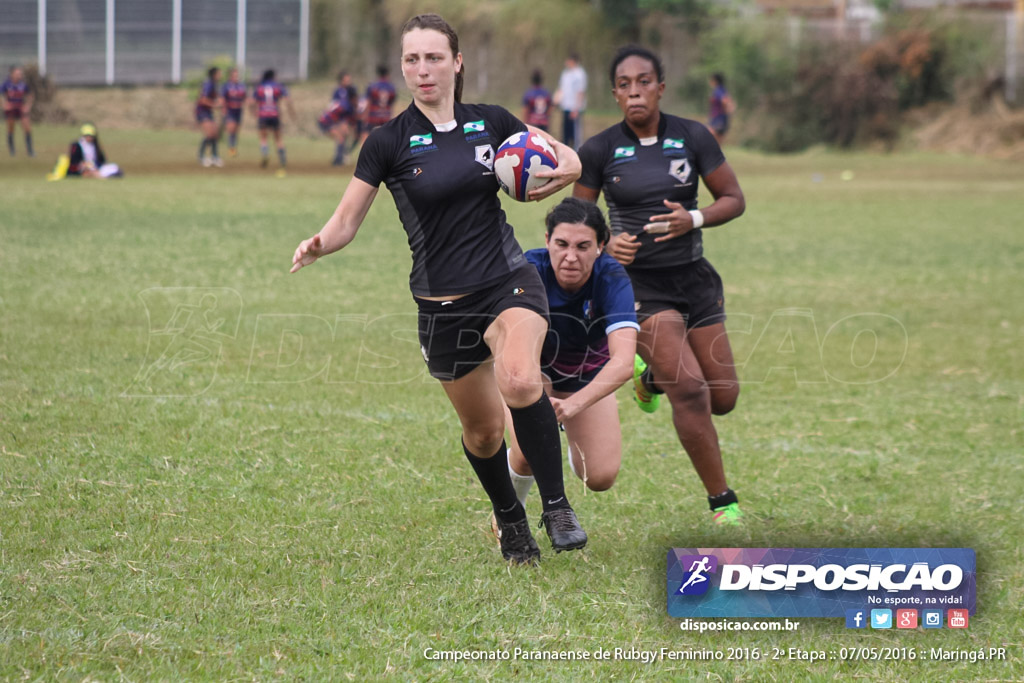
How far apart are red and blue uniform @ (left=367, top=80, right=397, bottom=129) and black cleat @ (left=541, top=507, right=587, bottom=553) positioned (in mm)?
24343

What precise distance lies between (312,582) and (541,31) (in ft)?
151

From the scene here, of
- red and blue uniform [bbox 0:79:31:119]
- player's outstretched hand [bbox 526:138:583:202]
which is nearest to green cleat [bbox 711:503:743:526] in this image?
player's outstretched hand [bbox 526:138:583:202]

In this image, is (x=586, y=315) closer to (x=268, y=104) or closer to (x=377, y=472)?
(x=377, y=472)

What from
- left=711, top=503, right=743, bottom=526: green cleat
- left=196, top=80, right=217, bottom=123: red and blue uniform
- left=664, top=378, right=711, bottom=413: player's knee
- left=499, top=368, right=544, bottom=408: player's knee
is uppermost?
left=196, top=80, right=217, bottom=123: red and blue uniform

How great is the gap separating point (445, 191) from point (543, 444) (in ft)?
3.82

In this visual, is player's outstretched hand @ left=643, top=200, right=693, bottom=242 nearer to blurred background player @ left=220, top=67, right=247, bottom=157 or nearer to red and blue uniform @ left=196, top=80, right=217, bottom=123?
red and blue uniform @ left=196, top=80, right=217, bottom=123

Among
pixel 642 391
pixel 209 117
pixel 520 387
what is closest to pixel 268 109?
pixel 209 117

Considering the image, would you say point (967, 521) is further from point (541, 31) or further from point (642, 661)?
point (541, 31)

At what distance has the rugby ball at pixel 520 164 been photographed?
5.07m

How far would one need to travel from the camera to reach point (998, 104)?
119ft

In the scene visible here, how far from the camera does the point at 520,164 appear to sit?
199 inches

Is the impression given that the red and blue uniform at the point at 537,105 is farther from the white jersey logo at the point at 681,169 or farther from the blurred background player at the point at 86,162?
the white jersey logo at the point at 681,169

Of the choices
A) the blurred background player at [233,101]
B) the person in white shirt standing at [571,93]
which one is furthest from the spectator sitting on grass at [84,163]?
the person in white shirt standing at [571,93]

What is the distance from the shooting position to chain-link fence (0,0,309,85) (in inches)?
1706
